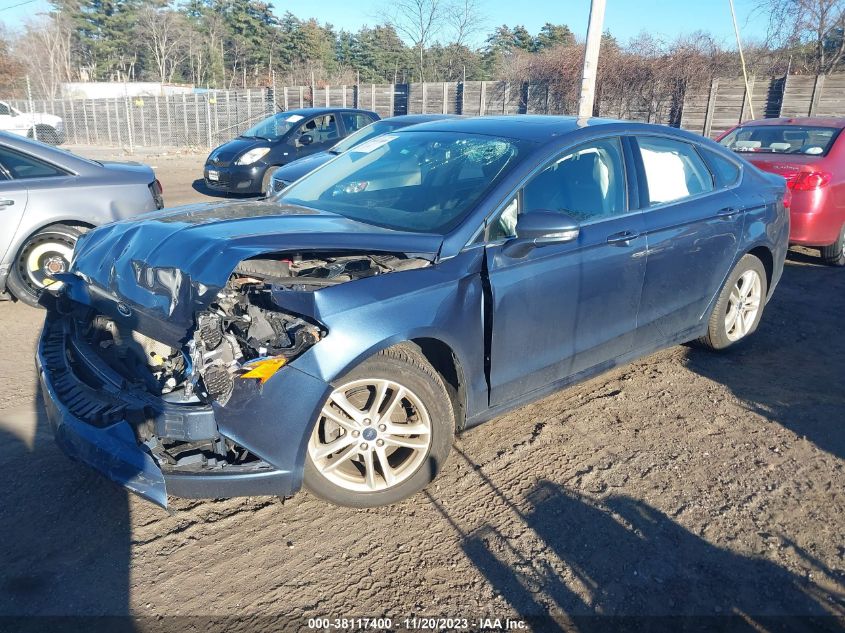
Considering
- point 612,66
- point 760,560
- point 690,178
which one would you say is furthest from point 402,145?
point 612,66

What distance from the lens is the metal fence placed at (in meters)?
20.1

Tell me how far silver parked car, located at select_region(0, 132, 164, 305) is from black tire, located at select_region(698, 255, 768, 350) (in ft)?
16.7

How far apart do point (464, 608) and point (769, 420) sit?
2.55 meters

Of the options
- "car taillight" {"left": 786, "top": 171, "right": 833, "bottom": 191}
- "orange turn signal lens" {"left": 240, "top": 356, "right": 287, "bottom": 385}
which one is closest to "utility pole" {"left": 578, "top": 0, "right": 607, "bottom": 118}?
"car taillight" {"left": 786, "top": 171, "right": 833, "bottom": 191}

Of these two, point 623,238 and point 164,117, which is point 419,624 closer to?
point 623,238

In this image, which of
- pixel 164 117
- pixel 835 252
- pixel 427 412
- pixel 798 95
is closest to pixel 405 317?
pixel 427 412

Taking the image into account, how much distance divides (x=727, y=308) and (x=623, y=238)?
1598 millimetres

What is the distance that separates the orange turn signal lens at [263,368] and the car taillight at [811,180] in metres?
6.61

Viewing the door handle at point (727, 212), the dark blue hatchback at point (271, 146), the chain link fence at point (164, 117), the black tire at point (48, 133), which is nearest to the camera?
the door handle at point (727, 212)

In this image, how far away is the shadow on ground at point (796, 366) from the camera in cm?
410

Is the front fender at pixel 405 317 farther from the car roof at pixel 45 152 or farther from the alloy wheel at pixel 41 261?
the car roof at pixel 45 152

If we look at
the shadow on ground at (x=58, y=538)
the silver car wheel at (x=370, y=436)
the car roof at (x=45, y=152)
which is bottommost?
the shadow on ground at (x=58, y=538)

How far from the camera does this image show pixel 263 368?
271 cm

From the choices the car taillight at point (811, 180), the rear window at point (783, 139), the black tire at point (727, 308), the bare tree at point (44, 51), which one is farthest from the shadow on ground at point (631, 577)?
the bare tree at point (44, 51)
